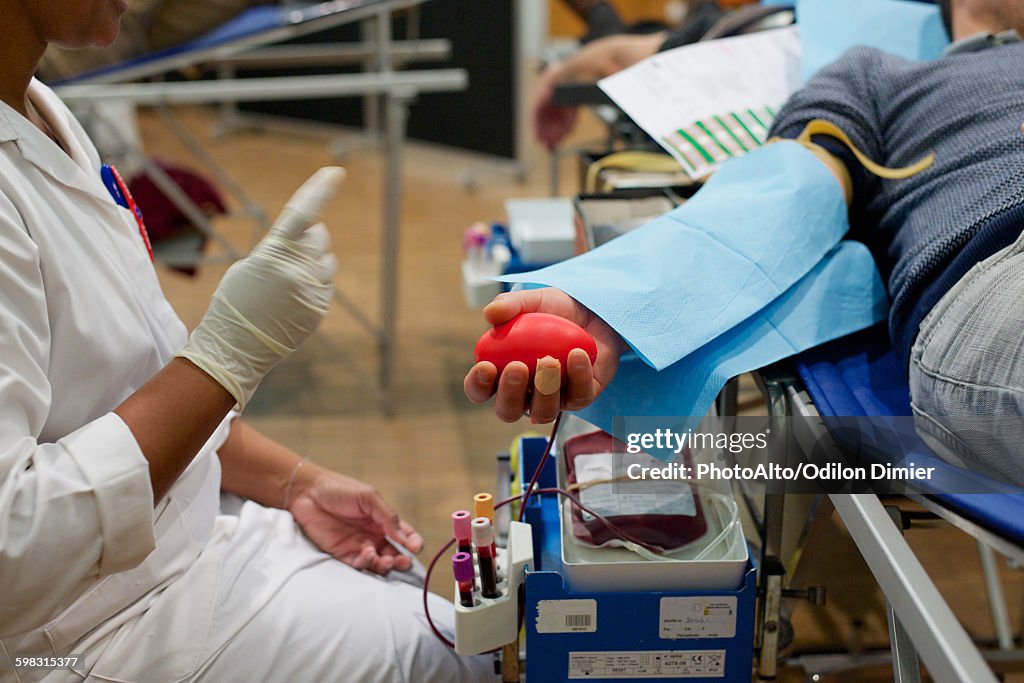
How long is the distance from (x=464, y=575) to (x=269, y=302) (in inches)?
11.3

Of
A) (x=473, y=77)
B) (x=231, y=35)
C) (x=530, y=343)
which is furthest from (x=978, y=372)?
(x=473, y=77)

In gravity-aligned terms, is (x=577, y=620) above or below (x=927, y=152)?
below

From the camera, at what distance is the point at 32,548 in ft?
2.08

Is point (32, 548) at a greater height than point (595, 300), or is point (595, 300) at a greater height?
point (595, 300)

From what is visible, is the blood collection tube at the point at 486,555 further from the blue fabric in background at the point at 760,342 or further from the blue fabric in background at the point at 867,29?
the blue fabric in background at the point at 867,29

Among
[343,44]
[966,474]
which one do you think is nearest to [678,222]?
[966,474]

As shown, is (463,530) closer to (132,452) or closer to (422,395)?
(132,452)

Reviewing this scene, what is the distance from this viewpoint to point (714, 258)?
0.86 m

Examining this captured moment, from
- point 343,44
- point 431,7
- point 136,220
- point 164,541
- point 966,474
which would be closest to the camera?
point 966,474

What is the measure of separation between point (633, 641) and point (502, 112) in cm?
337

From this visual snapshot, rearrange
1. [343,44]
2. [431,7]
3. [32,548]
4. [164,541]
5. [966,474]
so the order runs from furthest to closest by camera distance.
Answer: [343,44] → [431,7] → [164,541] → [966,474] → [32,548]

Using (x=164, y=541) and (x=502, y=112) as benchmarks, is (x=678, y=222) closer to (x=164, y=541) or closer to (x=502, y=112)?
(x=164, y=541)

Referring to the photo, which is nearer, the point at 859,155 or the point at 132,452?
the point at 132,452

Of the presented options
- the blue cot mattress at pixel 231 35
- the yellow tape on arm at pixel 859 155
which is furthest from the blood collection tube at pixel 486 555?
the blue cot mattress at pixel 231 35
